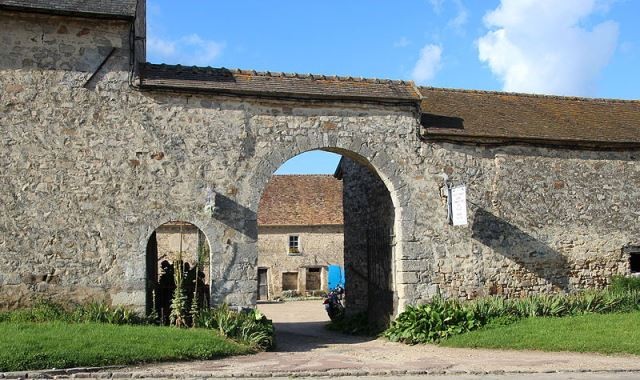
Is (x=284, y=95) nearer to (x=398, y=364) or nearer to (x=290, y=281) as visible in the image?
(x=398, y=364)

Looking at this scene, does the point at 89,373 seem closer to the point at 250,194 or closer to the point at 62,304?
the point at 62,304

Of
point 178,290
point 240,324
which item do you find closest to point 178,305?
point 178,290

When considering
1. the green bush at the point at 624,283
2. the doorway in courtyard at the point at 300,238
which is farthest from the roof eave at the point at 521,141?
the doorway in courtyard at the point at 300,238

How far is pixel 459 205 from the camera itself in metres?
13.4

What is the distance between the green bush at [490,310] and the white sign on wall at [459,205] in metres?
1.67

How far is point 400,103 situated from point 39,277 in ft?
25.5

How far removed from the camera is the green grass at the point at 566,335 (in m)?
10.8

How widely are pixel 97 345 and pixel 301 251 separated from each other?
22.6 metres

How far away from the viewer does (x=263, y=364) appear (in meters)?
9.80

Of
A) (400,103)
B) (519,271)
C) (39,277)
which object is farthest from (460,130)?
(39,277)

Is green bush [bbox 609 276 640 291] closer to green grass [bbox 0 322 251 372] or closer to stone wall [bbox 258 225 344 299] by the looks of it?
green grass [bbox 0 322 251 372]

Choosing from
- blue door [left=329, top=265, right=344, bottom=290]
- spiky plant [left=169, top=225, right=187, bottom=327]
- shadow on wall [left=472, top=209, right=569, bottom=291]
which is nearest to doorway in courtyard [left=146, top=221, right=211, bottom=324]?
spiky plant [left=169, top=225, right=187, bottom=327]

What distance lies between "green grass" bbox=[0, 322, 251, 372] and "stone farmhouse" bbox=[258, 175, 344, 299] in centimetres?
2041

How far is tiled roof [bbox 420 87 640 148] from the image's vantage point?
566 inches
